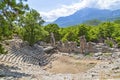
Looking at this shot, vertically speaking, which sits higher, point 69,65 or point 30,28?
point 30,28

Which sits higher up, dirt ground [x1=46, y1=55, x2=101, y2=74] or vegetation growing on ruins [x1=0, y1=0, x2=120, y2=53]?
vegetation growing on ruins [x1=0, y1=0, x2=120, y2=53]

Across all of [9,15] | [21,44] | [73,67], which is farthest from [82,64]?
[9,15]

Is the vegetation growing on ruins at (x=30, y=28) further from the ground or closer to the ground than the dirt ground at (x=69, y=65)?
further from the ground

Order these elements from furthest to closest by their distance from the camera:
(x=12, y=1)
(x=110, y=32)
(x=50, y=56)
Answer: (x=110, y=32) < (x=50, y=56) < (x=12, y=1)

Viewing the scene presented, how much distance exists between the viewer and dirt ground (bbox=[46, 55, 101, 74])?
4650cm

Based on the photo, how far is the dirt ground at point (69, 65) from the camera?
153 ft

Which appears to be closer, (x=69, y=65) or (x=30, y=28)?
(x=69, y=65)

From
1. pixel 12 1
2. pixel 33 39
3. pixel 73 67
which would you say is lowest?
pixel 73 67

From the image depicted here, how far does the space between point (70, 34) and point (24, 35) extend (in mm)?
21394

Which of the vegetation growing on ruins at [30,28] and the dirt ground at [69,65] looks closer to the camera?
the vegetation growing on ruins at [30,28]

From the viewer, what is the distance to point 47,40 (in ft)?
292

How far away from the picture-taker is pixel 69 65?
51812mm

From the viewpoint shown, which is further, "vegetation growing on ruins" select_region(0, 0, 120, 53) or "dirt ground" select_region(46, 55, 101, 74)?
"dirt ground" select_region(46, 55, 101, 74)

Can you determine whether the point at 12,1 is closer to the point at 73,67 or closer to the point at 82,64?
the point at 73,67
